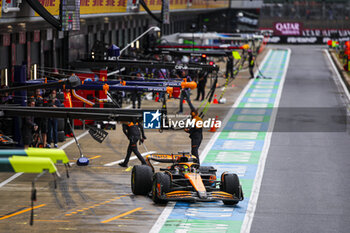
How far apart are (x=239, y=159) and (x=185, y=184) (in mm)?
7288

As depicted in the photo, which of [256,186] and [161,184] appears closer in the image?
[161,184]

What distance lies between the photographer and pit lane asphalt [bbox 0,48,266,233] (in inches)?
696

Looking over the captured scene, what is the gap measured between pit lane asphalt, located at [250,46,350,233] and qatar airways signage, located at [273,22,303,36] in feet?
220

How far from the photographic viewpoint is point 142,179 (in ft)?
67.2

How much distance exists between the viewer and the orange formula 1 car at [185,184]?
19281mm

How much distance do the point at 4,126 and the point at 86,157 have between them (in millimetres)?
3576

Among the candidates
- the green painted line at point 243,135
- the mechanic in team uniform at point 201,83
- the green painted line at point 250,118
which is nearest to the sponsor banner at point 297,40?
the mechanic in team uniform at point 201,83

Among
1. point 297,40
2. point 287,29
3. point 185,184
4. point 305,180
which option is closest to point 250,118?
point 305,180

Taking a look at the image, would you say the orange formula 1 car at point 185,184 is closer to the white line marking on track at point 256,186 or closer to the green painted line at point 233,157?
the white line marking on track at point 256,186

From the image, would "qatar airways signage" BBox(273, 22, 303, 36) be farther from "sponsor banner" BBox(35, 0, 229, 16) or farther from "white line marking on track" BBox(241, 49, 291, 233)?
"white line marking on track" BBox(241, 49, 291, 233)

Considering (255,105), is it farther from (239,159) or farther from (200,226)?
(200,226)

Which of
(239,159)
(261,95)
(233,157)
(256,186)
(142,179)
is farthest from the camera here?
(261,95)

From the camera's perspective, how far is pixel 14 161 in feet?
31.3

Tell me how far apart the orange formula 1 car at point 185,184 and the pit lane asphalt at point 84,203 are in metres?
0.36
